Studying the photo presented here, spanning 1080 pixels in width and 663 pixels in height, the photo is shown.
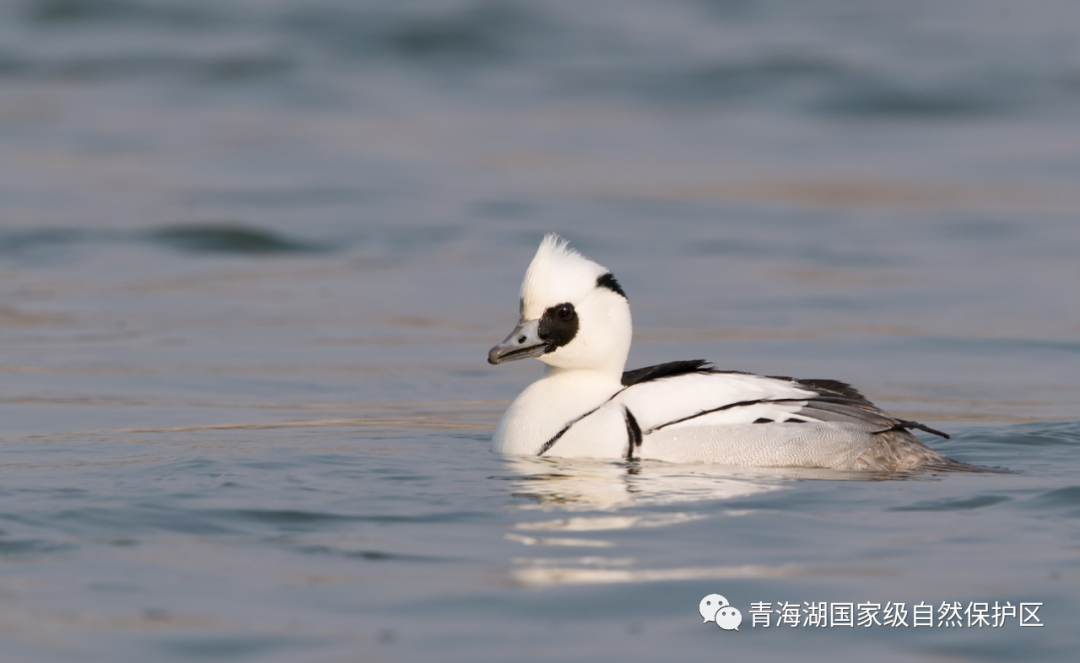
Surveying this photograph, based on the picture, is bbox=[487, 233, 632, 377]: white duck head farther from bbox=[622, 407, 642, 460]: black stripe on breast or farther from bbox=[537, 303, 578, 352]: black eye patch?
bbox=[622, 407, 642, 460]: black stripe on breast

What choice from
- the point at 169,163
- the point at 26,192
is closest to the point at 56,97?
the point at 169,163

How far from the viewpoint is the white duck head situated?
24.0 ft

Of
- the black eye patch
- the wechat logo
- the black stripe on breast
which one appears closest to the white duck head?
the black eye patch

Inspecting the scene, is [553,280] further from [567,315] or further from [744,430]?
[744,430]

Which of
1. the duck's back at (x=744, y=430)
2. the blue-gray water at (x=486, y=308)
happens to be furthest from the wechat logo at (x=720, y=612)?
the duck's back at (x=744, y=430)

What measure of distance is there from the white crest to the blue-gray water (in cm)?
78

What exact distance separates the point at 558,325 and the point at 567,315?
68 millimetres

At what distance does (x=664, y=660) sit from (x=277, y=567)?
4.82 feet

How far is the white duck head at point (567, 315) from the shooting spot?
7.31 meters

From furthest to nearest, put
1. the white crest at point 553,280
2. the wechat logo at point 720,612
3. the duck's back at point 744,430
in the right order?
the white crest at point 553,280, the duck's back at point 744,430, the wechat logo at point 720,612

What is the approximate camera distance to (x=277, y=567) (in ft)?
17.5

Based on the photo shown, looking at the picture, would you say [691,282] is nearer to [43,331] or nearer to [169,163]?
[43,331]

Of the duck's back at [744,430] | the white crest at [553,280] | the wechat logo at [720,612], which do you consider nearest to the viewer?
the wechat logo at [720,612]

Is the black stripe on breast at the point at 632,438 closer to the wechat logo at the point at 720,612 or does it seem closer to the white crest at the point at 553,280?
the white crest at the point at 553,280
